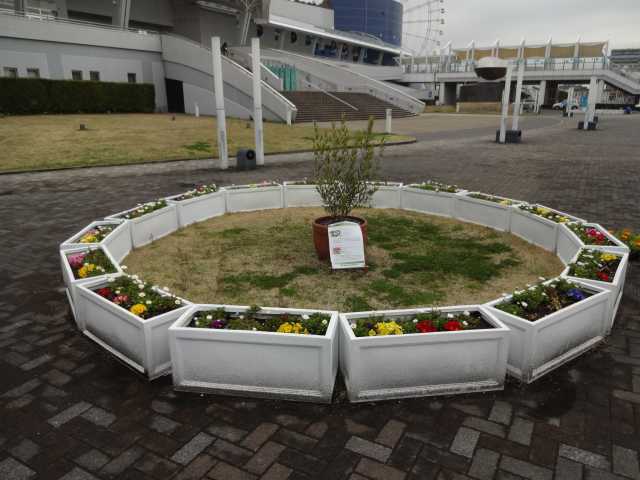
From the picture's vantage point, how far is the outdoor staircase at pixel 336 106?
3538cm

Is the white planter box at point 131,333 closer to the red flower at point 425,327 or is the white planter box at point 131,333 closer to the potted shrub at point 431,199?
the red flower at point 425,327

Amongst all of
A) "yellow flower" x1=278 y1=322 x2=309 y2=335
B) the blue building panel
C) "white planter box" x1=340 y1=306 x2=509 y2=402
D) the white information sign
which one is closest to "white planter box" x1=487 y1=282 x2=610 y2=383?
"white planter box" x1=340 y1=306 x2=509 y2=402

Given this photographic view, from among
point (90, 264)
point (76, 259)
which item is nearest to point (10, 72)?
point (76, 259)

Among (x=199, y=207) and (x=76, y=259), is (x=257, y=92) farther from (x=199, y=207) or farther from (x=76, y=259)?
(x=76, y=259)

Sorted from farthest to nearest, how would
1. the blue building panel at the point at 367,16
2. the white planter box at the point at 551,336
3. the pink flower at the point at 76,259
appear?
1. the blue building panel at the point at 367,16
2. the pink flower at the point at 76,259
3. the white planter box at the point at 551,336

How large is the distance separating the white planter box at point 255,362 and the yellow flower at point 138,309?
1.78ft

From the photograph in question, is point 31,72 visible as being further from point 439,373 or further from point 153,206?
point 439,373

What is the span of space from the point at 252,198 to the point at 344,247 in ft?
14.6

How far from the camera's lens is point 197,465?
133 inches

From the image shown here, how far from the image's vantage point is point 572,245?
6949 mm

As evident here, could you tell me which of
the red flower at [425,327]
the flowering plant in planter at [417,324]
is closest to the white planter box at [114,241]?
the flowering plant in planter at [417,324]

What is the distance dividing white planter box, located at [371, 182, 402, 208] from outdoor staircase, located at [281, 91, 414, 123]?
23.0 m

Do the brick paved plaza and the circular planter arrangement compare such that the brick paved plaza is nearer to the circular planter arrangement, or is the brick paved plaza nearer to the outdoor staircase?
the circular planter arrangement

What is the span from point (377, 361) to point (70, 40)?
35.3m
